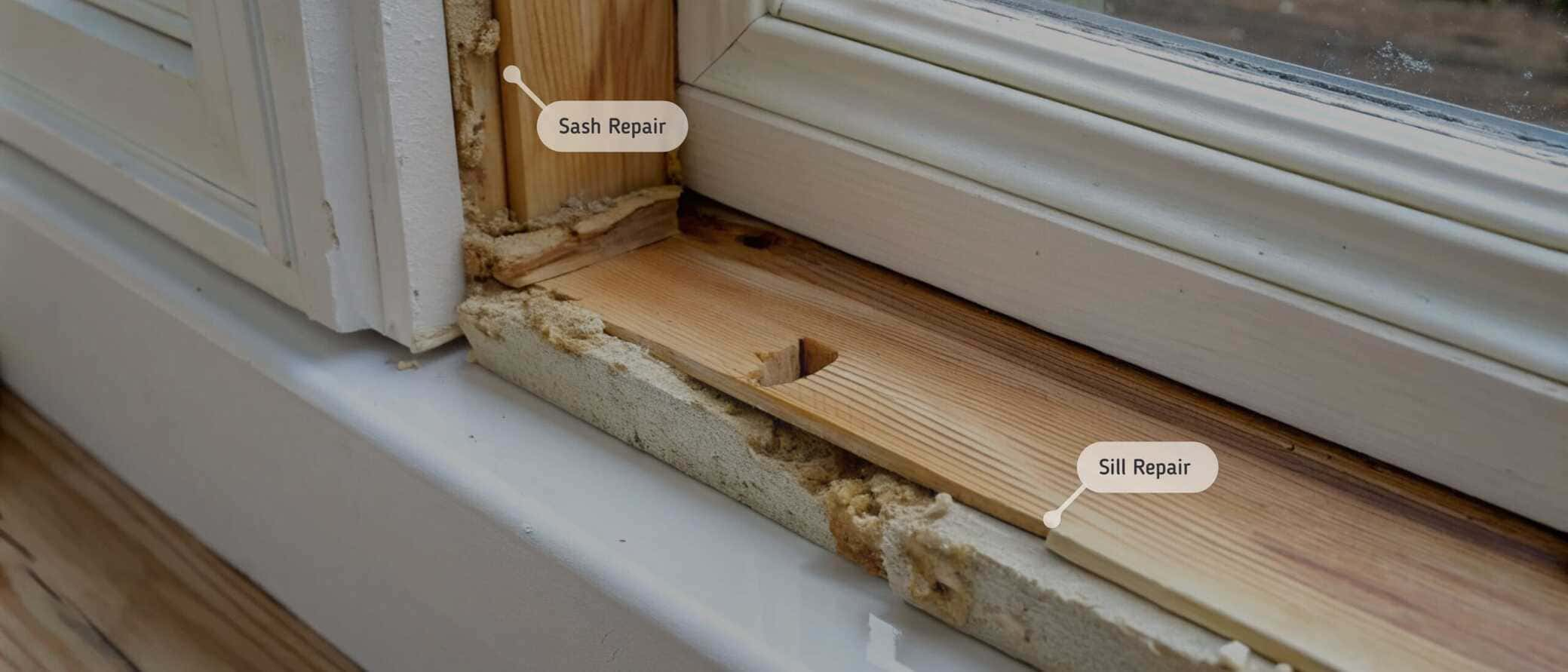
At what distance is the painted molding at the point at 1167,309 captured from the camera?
0.55m

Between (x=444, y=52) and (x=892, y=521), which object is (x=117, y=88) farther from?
(x=892, y=521)

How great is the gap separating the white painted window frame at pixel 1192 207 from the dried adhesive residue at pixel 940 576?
19cm

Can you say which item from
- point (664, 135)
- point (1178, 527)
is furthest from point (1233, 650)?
point (664, 135)

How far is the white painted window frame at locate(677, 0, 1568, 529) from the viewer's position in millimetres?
542

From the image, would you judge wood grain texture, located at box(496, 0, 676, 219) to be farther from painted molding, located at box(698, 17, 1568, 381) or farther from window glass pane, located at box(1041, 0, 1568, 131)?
window glass pane, located at box(1041, 0, 1568, 131)

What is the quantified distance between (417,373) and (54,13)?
39 centimetres

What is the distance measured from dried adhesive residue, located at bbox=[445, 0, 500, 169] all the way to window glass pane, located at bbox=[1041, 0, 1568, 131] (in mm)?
401

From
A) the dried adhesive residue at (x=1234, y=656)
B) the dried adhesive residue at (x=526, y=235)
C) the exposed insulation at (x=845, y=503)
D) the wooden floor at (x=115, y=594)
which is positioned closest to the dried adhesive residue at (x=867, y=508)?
the exposed insulation at (x=845, y=503)

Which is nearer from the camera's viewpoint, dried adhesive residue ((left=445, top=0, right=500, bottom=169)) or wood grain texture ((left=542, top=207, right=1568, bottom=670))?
wood grain texture ((left=542, top=207, right=1568, bottom=670))

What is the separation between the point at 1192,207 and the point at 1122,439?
126 millimetres

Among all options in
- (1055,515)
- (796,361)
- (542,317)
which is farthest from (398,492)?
(1055,515)

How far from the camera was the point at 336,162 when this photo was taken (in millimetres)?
681

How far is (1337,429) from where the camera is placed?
605mm

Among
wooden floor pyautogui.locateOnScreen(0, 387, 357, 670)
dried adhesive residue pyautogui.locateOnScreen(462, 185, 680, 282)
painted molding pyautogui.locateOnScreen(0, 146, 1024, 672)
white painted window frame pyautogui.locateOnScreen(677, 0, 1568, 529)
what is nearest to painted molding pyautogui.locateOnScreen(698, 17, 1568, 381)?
white painted window frame pyautogui.locateOnScreen(677, 0, 1568, 529)
